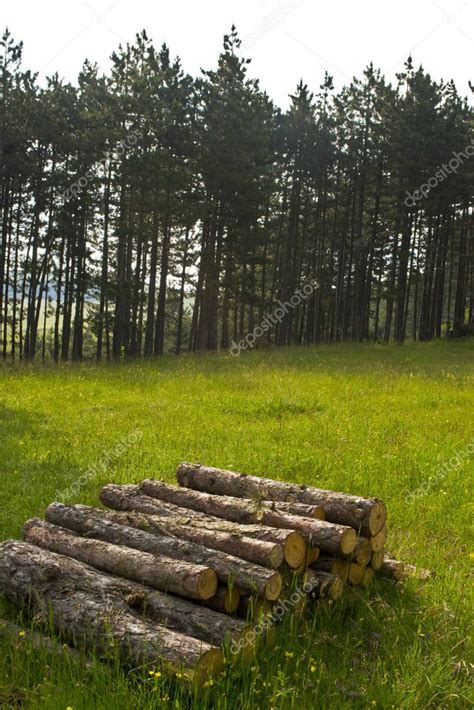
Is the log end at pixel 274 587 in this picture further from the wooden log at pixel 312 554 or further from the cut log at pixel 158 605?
the wooden log at pixel 312 554

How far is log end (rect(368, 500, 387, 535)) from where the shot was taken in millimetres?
5953

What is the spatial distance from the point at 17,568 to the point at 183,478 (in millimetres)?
2533

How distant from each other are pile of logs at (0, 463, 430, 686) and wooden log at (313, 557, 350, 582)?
0.01 meters

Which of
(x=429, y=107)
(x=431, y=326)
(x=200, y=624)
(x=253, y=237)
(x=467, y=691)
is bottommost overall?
(x=467, y=691)

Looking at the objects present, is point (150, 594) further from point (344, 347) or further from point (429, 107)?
point (429, 107)

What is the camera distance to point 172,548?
5.52 meters

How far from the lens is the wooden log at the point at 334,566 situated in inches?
224

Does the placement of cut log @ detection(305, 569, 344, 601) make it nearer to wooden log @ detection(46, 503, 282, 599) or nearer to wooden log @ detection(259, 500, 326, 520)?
wooden log @ detection(46, 503, 282, 599)

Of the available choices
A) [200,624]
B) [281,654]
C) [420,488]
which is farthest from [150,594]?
[420,488]

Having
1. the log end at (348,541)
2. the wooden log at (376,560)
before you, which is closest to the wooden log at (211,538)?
the log end at (348,541)

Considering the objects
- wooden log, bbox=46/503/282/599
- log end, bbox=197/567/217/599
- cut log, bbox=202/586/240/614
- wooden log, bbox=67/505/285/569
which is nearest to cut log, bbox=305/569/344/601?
wooden log, bbox=67/505/285/569

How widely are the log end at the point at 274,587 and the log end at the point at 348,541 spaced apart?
83cm

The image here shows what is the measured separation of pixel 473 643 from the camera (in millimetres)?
5074

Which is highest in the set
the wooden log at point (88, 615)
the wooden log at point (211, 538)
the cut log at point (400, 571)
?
the wooden log at point (211, 538)
